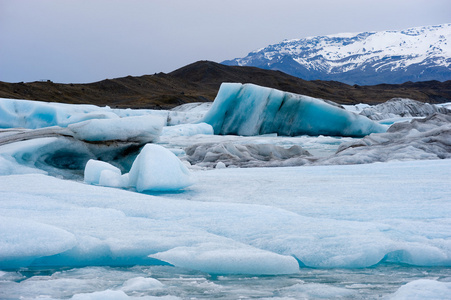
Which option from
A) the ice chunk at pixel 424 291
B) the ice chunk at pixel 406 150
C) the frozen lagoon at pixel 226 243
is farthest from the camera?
the ice chunk at pixel 406 150

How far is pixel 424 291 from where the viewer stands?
1.62 meters

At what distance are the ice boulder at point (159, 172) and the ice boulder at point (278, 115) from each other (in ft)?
30.1

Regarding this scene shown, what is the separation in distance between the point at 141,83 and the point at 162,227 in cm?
4687

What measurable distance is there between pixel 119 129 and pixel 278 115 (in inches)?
301

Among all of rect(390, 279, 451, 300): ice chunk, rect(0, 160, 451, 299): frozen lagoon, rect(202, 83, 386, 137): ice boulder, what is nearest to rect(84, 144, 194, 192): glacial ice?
rect(0, 160, 451, 299): frozen lagoon

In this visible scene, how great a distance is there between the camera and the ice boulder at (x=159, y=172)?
3625 millimetres

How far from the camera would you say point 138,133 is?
6.20 meters

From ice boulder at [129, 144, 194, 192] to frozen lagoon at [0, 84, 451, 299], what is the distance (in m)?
0.55

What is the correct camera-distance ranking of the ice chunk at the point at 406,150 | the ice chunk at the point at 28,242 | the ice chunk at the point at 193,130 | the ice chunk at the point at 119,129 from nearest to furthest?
1. the ice chunk at the point at 28,242
2. the ice chunk at the point at 119,129
3. the ice chunk at the point at 406,150
4. the ice chunk at the point at 193,130

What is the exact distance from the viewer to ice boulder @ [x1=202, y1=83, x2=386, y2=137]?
41.8 ft

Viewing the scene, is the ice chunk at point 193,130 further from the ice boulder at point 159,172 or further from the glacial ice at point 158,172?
the ice boulder at point 159,172

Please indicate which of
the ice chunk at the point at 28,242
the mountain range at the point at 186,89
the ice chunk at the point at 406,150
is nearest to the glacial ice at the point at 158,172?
the ice chunk at the point at 28,242

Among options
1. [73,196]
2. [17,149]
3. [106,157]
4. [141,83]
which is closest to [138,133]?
[106,157]

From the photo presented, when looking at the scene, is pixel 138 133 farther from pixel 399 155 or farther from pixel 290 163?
pixel 399 155
